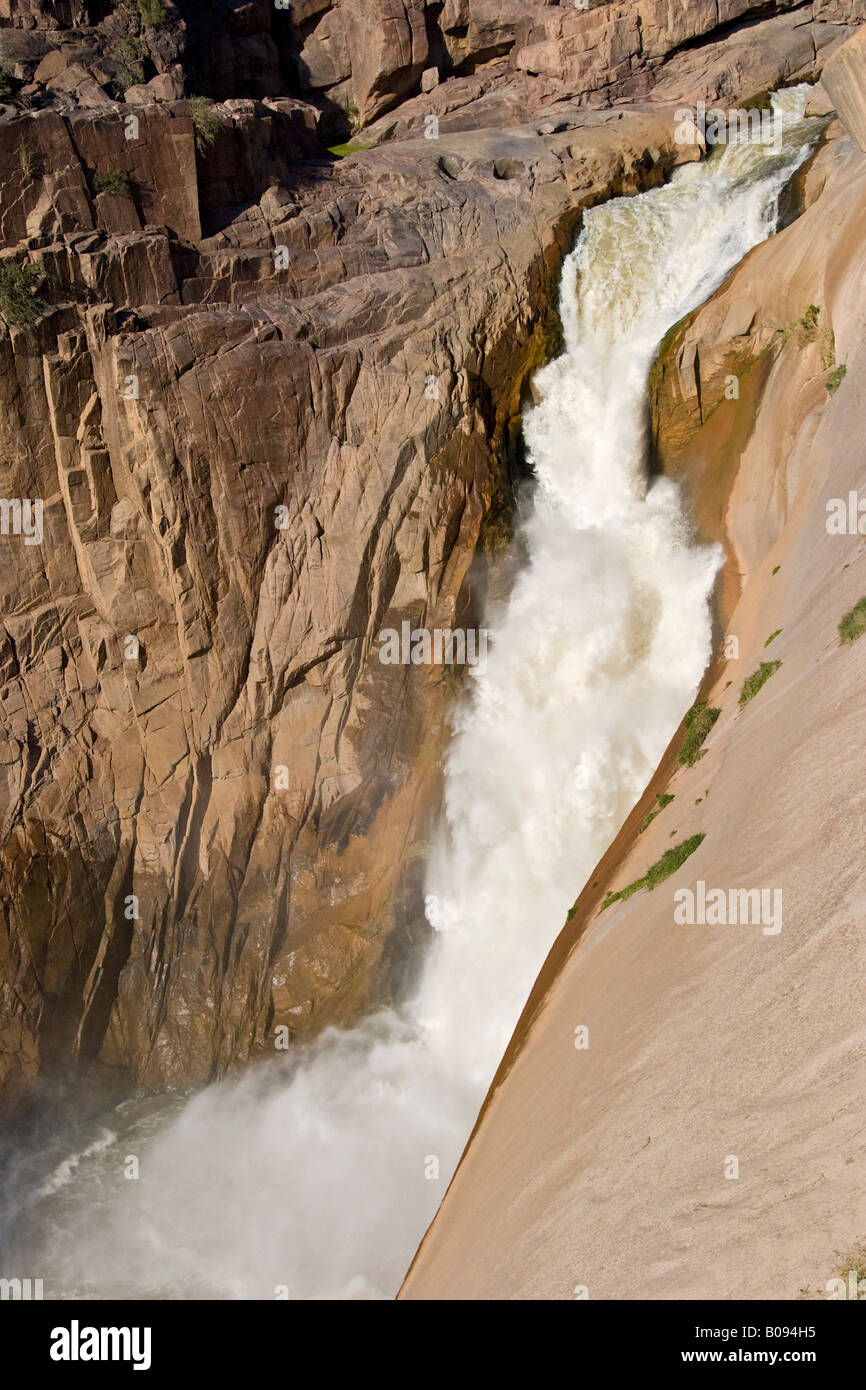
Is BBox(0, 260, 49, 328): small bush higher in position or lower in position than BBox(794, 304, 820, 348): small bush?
A: higher

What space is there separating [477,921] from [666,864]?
5597 millimetres

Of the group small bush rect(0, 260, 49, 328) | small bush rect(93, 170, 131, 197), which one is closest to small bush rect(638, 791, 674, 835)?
small bush rect(0, 260, 49, 328)

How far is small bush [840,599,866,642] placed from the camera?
13.2 meters

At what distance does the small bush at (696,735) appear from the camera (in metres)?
16.6

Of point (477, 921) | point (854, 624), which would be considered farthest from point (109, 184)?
point (854, 624)

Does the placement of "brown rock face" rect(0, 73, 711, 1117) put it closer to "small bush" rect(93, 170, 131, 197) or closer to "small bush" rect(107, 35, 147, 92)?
"small bush" rect(93, 170, 131, 197)

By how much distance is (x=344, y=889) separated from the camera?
1995cm

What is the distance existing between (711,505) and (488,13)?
17359mm

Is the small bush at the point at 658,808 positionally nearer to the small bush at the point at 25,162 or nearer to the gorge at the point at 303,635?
the gorge at the point at 303,635

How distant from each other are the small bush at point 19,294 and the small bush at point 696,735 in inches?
535

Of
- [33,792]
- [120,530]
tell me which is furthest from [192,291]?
[33,792]

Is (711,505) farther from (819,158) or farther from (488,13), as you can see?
(488,13)

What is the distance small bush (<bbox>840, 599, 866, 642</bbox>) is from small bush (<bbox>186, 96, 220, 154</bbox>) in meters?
16.3

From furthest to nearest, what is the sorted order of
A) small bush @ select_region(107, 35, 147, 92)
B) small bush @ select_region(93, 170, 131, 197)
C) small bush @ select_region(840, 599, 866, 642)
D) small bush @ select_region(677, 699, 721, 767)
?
small bush @ select_region(107, 35, 147, 92), small bush @ select_region(93, 170, 131, 197), small bush @ select_region(677, 699, 721, 767), small bush @ select_region(840, 599, 866, 642)
